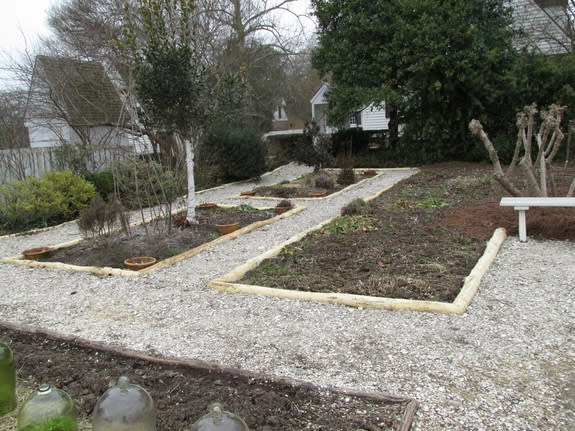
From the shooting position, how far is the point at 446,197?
10109 millimetres

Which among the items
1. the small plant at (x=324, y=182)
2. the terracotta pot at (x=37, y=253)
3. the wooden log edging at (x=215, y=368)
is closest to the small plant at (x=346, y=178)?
the small plant at (x=324, y=182)

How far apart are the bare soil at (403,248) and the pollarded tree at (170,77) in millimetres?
2789

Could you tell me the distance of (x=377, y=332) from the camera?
3865mm

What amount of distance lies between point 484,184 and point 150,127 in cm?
785

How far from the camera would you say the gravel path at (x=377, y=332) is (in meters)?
2.90

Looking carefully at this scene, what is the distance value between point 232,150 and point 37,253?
329 inches

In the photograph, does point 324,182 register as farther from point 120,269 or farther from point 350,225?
point 120,269

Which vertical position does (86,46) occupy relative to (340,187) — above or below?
above

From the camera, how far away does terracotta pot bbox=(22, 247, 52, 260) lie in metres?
7.02

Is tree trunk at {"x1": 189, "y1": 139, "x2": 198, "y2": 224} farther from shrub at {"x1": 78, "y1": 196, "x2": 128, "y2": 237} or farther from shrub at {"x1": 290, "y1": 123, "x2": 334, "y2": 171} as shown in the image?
shrub at {"x1": 290, "y1": 123, "x2": 334, "y2": 171}

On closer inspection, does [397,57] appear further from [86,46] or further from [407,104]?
[86,46]

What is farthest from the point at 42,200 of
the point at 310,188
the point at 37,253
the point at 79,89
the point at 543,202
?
the point at 543,202

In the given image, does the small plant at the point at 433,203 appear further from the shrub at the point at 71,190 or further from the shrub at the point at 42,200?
the shrub at the point at 42,200

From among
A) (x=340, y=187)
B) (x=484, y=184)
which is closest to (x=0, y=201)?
(x=340, y=187)
